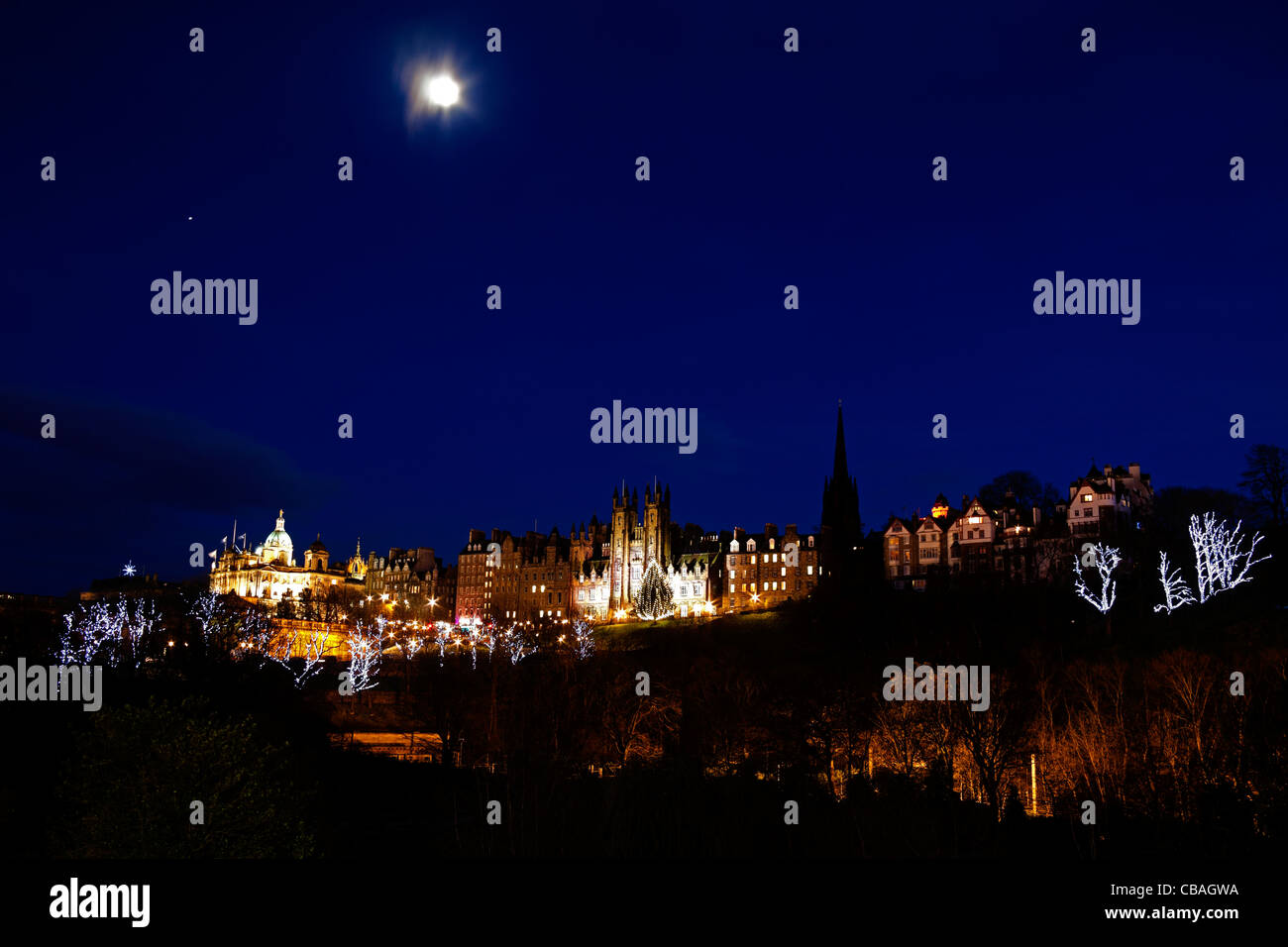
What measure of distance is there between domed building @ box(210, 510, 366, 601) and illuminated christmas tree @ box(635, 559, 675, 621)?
72263 millimetres

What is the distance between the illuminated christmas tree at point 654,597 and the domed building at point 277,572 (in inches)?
2845

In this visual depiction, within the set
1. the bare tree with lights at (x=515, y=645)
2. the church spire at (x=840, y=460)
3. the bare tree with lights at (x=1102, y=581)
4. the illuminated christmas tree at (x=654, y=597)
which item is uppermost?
the church spire at (x=840, y=460)

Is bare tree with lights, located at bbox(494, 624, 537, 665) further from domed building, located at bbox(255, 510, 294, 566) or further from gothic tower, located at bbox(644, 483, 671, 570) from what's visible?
domed building, located at bbox(255, 510, 294, 566)

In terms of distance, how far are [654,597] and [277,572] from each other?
90.0 metres

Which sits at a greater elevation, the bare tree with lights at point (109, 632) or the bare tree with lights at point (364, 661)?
the bare tree with lights at point (109, 632)

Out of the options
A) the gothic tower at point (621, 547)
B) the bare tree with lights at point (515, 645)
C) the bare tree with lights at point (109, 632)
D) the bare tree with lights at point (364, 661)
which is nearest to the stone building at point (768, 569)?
the gothic tower at point (621, 547)

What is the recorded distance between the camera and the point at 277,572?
589ft

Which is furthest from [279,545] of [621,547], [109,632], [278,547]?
[109,632]

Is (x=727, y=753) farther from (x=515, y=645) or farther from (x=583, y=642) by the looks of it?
(x=583, y=642)

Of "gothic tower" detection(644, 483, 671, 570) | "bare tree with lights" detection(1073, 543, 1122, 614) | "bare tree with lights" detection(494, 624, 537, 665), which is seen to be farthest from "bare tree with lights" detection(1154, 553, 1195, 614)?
"gothic tower" detection(644, 483, 671, 570)

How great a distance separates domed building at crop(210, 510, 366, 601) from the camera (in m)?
176

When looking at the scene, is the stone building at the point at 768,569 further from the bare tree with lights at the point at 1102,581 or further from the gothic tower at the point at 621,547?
the bare tree with lights at the point at 1102,581

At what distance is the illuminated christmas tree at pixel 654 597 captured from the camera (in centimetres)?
12100
